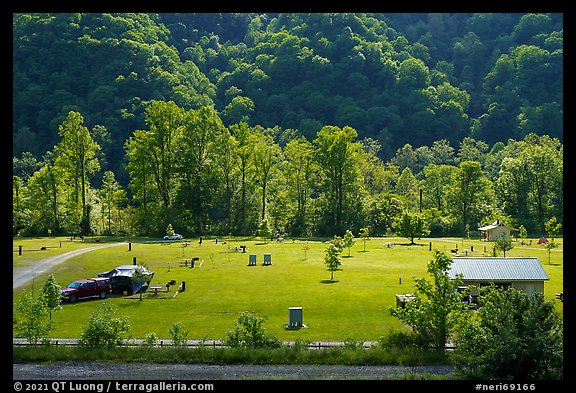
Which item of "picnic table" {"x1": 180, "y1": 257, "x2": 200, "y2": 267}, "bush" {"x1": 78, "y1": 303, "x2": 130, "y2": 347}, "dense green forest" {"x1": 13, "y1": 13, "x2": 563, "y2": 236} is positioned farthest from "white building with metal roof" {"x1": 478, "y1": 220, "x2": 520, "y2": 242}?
"bush" {"x1": 78, "y1": 303, "x2": 130, "y2": 347}

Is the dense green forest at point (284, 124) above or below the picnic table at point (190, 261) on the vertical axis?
above

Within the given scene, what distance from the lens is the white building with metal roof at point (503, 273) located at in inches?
1208

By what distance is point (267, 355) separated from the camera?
18.3m

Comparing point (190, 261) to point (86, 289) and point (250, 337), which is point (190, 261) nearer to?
point (86, 289)

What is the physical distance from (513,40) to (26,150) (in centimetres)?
12213

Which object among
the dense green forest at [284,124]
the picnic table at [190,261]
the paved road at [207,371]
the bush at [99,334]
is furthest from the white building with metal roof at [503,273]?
the dense green forest at [284,124]

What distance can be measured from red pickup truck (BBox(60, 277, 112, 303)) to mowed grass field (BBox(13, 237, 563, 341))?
570 millimetres

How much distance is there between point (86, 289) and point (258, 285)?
9.49 m

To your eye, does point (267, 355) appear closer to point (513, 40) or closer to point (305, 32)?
point (305, 32)

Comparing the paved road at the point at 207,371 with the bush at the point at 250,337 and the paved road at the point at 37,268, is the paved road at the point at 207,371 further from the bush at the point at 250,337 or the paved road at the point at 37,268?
the paved road at the point at 37,268

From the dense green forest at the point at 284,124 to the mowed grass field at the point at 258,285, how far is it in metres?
16.5

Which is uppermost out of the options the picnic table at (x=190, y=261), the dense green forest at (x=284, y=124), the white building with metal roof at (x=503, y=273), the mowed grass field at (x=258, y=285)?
the dense green forest at (x=284, y=124)
